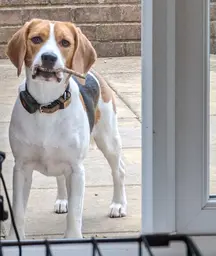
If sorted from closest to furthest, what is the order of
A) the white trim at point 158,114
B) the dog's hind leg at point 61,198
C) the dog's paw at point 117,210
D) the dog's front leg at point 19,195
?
the white trim at point 158,114
the dog's front leg at point 19,195
the dog's hind leg at point 61,198
the dog's paw at point 117,210

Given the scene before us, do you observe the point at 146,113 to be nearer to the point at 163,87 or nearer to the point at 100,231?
the point at 163,87

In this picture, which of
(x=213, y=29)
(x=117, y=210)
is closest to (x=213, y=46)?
(x=213, y=29)

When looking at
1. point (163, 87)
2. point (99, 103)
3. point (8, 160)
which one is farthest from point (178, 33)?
point (8, 160)

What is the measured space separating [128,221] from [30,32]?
23.9 inches

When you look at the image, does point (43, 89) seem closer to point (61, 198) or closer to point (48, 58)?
point (48, 58)

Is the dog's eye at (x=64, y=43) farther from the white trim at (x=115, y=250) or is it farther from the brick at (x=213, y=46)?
the white trim at (x=115, y=250)

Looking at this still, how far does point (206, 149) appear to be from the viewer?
1.64 m

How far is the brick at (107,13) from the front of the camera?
1.82m

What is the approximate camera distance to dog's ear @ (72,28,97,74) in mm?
1709

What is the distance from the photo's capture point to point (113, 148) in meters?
2.04

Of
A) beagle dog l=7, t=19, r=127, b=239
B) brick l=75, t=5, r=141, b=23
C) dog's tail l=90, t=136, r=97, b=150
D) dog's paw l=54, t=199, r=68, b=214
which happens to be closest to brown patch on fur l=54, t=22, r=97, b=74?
beagle dog l=7, t=19, r=127, b=239

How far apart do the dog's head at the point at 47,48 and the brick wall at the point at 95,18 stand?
6 centimetres

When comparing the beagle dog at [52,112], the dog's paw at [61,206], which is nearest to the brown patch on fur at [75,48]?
the beagle dog at [52,112]

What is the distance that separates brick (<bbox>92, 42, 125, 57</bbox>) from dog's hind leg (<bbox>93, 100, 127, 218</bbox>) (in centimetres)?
14
